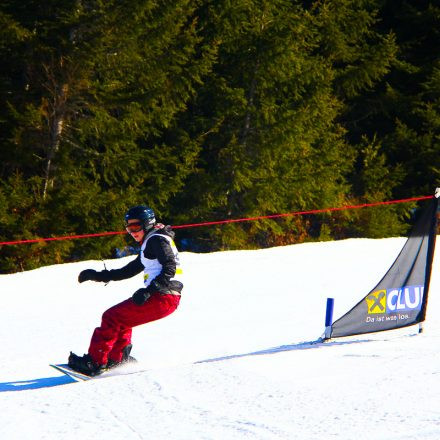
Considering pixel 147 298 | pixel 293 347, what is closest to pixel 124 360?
pixel 147 298

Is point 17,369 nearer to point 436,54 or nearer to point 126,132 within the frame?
point 126,132

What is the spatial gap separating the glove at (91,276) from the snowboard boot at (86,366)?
68 centimetres

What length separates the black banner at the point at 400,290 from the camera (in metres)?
7.81

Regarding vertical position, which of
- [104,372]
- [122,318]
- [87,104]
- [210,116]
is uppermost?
[210,116]

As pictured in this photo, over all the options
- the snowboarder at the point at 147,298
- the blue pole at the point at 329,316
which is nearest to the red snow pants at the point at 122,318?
the snowboarder at the point at 147,298

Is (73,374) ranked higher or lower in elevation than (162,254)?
lower

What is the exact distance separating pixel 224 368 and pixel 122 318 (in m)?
0.99

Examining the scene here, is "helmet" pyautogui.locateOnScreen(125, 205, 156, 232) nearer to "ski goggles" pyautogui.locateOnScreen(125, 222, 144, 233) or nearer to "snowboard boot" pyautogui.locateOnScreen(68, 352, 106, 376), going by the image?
"ski goggles" pyautogui.locateOnScreen(125, 222, 144, 233)

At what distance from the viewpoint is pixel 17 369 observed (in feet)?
25.6

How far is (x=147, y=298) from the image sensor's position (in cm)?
696

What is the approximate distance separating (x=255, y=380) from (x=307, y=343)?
1.70 metres

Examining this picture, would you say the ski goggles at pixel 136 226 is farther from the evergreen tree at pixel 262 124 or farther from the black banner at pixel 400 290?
the evergreen tree at pixel 262 124

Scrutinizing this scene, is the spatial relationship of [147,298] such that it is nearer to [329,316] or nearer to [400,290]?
[329,316]

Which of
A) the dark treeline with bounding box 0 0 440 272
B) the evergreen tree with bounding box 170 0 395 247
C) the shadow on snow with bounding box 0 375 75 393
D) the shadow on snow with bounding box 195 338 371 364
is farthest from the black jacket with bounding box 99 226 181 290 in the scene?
the evergreen tree with bounding box 170 0 395 247
